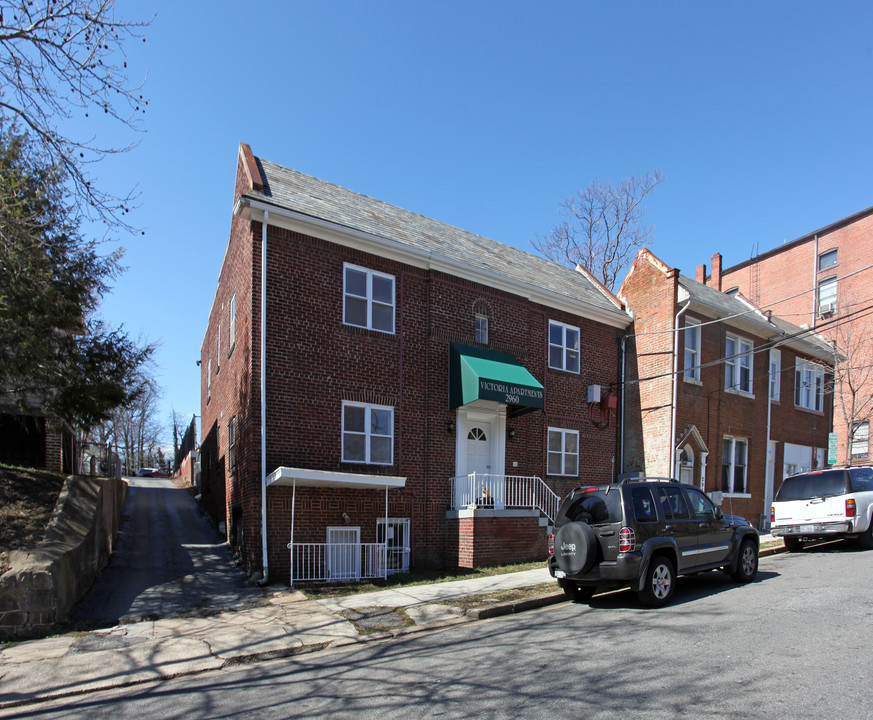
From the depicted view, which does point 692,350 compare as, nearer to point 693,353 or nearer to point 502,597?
point 693,353

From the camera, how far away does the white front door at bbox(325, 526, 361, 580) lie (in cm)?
1186

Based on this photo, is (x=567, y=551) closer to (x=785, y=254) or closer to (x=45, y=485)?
(x=45, y=485)

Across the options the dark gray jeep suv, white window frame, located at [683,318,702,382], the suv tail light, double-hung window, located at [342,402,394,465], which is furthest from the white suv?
double-hung window, located at [342,402,394,465]

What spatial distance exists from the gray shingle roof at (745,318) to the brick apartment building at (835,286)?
172 centimetres

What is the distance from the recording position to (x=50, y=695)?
20.9ft

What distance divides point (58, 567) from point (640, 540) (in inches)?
318

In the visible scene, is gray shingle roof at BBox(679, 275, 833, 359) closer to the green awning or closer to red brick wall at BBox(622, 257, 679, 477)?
red brick wall at BBox(622, 257, 679, 477)

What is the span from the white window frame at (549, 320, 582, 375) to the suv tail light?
8834 millimetres

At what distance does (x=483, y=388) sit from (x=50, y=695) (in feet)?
30.6

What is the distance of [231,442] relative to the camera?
14.9m

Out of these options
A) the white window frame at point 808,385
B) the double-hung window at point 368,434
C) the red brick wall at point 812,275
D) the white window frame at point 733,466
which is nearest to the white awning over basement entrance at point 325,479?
the double-hung window at point 368,434

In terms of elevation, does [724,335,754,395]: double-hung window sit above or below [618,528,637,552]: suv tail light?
above

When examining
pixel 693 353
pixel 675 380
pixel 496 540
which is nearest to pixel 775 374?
pixel 693 353

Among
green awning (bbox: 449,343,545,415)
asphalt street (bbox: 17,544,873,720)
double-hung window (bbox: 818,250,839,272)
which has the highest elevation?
double-hung window (bbox: 818,250,839,272)
